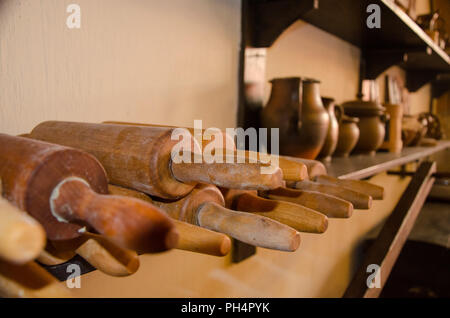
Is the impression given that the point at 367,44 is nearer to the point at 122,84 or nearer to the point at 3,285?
the point at 122,84

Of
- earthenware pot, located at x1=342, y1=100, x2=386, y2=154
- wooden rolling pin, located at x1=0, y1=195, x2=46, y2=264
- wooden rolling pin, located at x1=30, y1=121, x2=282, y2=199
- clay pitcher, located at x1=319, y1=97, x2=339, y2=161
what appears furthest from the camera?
earthenware pot, located at x1=342, y1=100, x2=386, y2=154

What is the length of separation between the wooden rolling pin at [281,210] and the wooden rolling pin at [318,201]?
0.11 ft

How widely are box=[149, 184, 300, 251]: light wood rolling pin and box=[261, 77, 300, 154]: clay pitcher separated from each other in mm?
404

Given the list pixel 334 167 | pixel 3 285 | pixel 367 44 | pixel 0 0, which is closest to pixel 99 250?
pixel 3 285

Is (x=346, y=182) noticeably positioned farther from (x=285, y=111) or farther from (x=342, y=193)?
(x=285, y=111)

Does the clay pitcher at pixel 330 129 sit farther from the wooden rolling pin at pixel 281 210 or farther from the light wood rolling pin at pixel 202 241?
the light wood rolling pin at pixel 202 241

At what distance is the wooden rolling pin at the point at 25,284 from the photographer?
226 millimetres

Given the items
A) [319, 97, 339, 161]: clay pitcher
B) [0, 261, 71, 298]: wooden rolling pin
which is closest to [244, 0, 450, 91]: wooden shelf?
[319, 97, 339, 161]: clay pitcher

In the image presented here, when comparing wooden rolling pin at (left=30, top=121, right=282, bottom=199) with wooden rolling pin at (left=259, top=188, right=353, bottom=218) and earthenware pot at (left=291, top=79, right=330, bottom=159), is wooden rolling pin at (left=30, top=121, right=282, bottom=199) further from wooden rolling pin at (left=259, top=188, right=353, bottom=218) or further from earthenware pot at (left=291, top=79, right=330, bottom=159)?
earthenware pot at (left=291, top=79, right=330, bottom=159)

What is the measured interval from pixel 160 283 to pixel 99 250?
466 mm

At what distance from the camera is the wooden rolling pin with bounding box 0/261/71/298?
226 mm

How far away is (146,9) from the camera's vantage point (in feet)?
1.94

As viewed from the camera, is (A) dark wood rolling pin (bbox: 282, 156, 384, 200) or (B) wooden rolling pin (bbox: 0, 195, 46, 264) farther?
(A) dark wood rolling pin (bbox: 282, 156, 384, 200)

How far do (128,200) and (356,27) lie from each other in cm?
112
